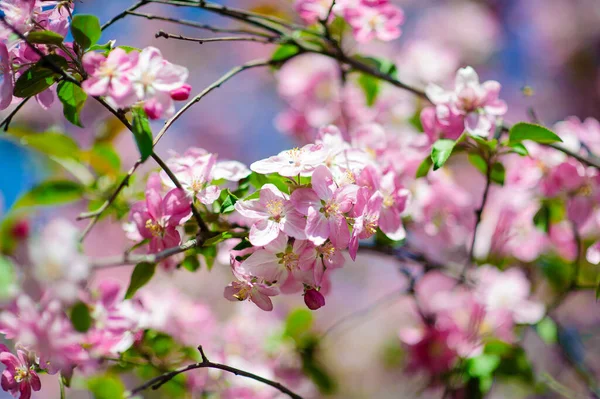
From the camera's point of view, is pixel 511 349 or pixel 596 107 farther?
pixel 596 107

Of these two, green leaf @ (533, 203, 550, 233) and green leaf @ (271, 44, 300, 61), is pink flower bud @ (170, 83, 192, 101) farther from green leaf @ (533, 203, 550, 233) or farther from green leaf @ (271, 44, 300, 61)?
green leaf @ (533, 203, 550, 233)

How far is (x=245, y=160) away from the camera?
353 cm

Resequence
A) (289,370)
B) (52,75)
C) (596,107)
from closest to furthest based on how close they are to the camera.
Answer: (52,75), (289,370), (596,107)

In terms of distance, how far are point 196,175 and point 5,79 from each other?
0.28 metres

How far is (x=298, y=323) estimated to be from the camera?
56.3 inches

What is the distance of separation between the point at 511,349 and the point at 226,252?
0.67m

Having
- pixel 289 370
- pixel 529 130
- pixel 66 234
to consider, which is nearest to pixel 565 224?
pixel 529 130

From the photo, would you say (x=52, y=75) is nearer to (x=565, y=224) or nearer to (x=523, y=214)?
(x=523, y=214)

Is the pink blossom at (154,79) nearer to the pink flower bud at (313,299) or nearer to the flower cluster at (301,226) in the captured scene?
the flower cluster at (301,226)

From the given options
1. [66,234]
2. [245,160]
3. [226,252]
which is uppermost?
[66,234]

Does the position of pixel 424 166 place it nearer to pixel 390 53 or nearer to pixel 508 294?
pixel 508 294

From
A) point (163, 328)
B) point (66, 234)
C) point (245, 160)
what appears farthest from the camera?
point (245, 160)

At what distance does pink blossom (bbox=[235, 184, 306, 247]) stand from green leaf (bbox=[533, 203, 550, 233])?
0.61 m

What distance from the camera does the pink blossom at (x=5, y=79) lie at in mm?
754
